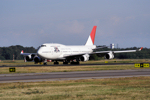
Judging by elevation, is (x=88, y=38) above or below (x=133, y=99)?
above

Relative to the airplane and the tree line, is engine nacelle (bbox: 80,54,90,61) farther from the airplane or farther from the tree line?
the tree line

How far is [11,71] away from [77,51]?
34048mm

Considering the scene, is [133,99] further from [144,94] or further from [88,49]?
[88,49]

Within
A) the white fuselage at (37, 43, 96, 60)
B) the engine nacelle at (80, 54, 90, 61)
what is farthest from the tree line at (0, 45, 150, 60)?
the engine nacelle at (80, 54, 90, 61)

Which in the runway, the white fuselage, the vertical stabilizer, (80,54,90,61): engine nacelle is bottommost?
the runway

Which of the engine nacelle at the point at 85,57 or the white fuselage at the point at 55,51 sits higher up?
the white fuselage at the point at 55,51

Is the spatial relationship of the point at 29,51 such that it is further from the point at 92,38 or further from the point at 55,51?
the point at 55,51

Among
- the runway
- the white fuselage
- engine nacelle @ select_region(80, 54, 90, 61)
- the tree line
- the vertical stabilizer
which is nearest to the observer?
the runway

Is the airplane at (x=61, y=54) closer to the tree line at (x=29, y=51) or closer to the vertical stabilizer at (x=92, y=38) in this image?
the vertical stabilizer at (x=92, y=38)

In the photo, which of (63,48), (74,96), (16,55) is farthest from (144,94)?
(16,55)

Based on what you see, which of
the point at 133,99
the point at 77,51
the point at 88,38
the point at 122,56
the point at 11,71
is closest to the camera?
the point at 133,99

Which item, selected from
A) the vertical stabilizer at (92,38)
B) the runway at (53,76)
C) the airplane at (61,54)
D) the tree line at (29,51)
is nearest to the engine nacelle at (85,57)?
the airplane at (61,54)

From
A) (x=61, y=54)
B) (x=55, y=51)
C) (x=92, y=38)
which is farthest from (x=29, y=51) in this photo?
(x=55, y=51)

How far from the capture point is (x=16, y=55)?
16225 centimetres
